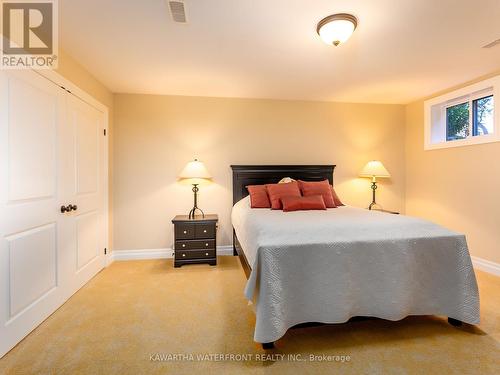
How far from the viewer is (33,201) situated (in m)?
1.94

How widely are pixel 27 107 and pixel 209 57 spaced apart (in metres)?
1.64

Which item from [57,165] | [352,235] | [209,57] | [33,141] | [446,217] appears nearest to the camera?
[352,235]

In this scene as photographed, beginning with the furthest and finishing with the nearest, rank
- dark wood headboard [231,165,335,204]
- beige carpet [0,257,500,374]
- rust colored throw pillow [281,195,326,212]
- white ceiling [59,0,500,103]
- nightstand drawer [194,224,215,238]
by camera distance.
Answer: dark wood headboard [231,165,335,204], nightstand drawer [194,224,215,238], rust colored throw pillow [281,195,326,212], white ceiling [59,0,500,103], beige carpet [0,257,500,374]

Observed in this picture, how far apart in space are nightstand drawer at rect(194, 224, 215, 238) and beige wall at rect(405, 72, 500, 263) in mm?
3411

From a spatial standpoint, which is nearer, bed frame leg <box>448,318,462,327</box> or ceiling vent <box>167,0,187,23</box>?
ceiling vent <box>167,0,187,23</box>

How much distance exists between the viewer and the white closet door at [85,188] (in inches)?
98.3

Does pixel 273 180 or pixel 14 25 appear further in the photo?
pixel 273 180

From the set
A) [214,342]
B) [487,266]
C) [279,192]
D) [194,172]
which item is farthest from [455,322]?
[194,172]

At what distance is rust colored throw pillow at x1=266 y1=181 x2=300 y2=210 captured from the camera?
3063 mm

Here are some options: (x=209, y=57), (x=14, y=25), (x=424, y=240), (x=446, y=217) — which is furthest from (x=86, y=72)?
(x=446, y=217)

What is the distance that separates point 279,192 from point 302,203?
373mm

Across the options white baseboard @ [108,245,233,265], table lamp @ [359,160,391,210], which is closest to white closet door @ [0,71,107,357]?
white baseboard @ [108,245,233,265]

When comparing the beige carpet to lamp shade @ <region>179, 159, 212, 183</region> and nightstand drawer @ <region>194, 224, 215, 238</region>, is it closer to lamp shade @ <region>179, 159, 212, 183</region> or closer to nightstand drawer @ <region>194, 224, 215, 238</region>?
nightstand drawer @ <region>194, 224, 215, 238</region>

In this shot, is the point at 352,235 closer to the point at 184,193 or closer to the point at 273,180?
the point at 273,180
